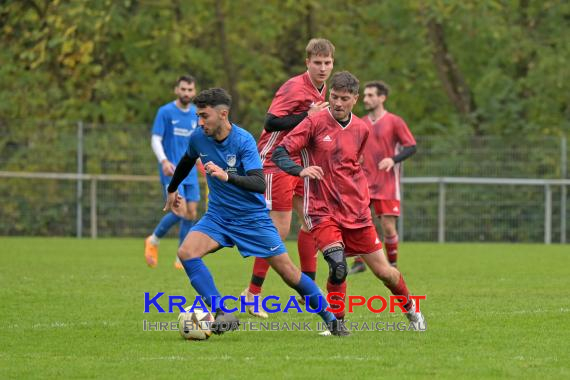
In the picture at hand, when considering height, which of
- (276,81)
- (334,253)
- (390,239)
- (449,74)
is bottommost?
(390,239)

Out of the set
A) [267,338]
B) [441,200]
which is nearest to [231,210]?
[267,338]

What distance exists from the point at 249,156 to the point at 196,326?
4.05 feet

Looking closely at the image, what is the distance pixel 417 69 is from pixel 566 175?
7.64 meters

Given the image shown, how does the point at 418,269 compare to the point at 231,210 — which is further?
the point at 418,269

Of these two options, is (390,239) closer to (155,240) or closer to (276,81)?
(155,240)

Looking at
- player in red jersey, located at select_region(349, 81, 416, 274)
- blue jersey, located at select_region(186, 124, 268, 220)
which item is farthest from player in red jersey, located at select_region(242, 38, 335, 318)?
player in red jersey, located at select_region(349, 81, 416, 274)

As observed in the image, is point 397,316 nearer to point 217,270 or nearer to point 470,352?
point 470,352

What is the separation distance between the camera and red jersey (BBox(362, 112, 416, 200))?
1427 cm

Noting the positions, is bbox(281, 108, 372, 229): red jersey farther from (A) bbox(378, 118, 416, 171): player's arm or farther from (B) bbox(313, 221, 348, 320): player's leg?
(A) bbox(378, 118, 416, 171): player's arm

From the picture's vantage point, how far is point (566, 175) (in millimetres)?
22703

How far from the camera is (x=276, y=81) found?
29.0m

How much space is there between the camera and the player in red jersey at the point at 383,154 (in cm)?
1417

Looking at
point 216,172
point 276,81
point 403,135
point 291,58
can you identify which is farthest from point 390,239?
point 291,58

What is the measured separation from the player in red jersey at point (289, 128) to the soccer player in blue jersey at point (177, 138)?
4.38m
